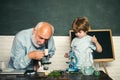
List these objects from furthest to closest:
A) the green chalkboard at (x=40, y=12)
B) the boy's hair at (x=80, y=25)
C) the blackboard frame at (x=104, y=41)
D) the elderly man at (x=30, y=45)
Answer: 1. the green chalkboard at (x=40, y=12)
2. the blackboard frame at (x=104, y=41)
3. the boy's hair at (x=80, y=25)
4. the elderly man at (x=30, y=45)

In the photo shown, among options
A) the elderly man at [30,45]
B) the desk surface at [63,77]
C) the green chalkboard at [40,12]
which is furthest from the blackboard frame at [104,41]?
the desk surface at [63,77]

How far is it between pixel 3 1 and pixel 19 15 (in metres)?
0.39

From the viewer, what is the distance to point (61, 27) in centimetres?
423

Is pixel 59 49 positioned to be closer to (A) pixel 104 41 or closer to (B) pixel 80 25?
(A) pixel 104 41

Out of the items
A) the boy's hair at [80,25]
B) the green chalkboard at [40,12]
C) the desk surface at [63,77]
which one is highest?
the green chalkboard at [40,12]

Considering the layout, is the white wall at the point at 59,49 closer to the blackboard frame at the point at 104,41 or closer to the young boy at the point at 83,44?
the blackboard frame at the point at 104,41

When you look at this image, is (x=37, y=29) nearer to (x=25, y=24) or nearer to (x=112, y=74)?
(x=25, y=24)

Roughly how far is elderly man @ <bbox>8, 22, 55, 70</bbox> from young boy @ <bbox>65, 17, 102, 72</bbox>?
638 millimetres

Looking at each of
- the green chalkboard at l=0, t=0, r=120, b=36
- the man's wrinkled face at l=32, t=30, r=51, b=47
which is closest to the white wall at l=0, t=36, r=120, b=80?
the green chalkboard at l=0, t=0, r=120, b=36

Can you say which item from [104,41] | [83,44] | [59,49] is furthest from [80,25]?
[59,49]

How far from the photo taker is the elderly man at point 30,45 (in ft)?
7.57

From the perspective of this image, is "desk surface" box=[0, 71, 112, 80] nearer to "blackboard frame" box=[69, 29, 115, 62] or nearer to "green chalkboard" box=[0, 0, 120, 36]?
"blackboard frame" box=[69, 29, 115, 62]

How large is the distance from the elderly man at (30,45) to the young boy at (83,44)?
64cm

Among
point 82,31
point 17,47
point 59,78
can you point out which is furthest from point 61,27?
point 59,78
